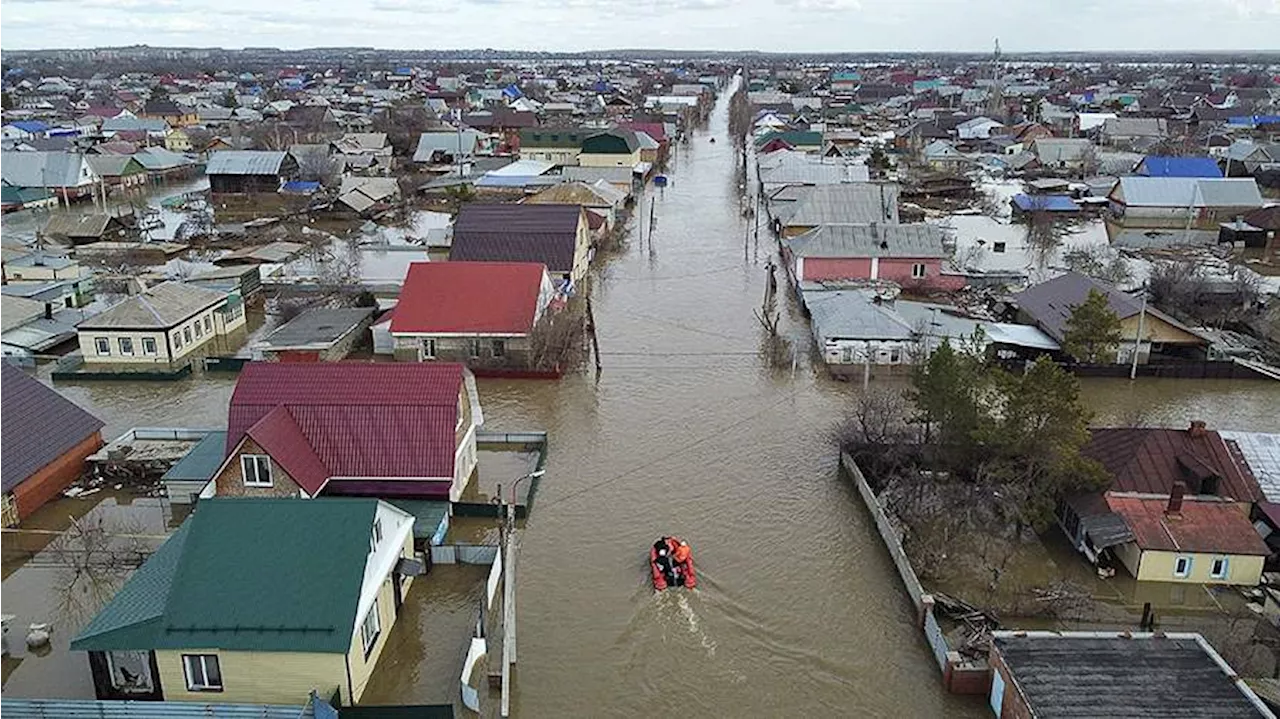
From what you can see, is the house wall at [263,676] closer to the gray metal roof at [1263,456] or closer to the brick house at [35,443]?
the brick house at [35,443]

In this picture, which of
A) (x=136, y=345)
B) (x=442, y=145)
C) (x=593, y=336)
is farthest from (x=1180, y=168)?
(x=136, y=345)

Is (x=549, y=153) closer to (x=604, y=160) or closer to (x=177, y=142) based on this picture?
(x=604, y=160)

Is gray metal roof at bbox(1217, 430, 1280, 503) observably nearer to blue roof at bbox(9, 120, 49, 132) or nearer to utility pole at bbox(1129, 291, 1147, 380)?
utility pole at bbox(1129, 291, 1147, 380)

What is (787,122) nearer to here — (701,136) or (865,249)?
(701,136)

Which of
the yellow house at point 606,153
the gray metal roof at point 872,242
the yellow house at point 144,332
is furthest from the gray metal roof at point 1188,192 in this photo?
the yellow house at point 144,332

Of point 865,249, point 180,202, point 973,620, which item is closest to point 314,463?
point 973,620

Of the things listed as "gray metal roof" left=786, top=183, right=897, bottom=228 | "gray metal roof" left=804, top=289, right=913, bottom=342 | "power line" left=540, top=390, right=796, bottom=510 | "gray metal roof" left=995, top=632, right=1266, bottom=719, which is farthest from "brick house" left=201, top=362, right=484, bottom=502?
"gray metal roof" left=786, top=183, right=897, bottom=228
